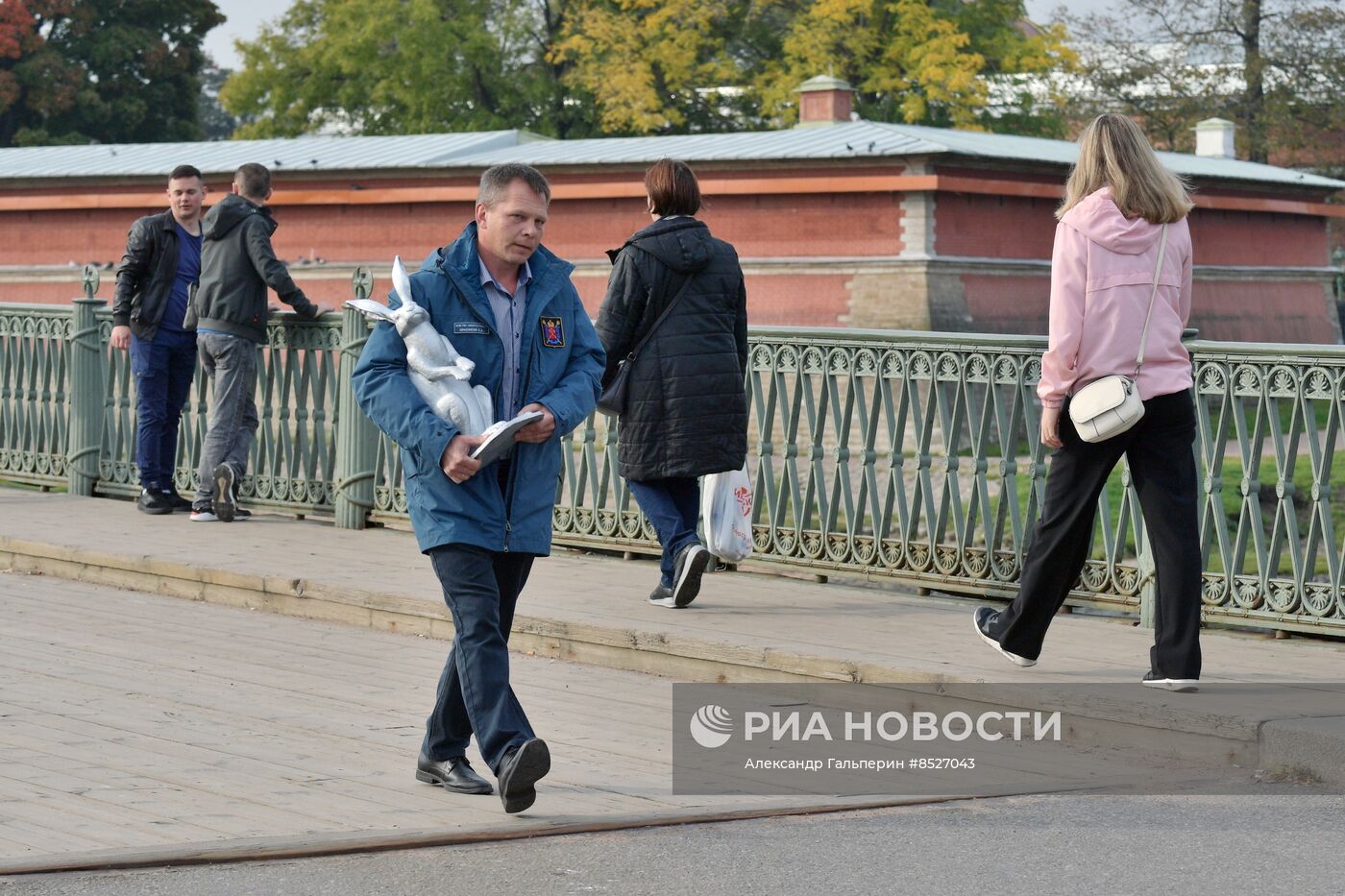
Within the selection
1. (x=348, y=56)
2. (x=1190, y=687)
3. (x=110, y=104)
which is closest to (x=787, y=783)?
(x=1190, y=687)

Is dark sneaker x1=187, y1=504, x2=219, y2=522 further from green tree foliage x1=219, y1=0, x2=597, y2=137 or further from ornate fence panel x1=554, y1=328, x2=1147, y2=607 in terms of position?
green tree foliage x1=219, y1=0, x2=597, y2=137

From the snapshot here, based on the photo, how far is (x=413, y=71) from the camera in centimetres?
6084

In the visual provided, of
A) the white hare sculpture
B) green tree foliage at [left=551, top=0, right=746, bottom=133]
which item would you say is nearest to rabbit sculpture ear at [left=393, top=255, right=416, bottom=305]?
the white hare sculpture

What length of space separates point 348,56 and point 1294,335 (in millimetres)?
29347

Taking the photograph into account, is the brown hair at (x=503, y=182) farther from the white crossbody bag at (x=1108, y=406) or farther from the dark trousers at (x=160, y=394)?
the dark trousers at (x=160, y=394)

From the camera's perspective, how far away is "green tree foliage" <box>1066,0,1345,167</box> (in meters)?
54.2

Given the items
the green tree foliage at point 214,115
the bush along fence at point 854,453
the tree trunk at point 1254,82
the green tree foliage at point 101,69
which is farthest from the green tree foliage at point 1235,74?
the green tree foliage at point 214,115

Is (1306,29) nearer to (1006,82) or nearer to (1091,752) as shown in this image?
(1006,82)

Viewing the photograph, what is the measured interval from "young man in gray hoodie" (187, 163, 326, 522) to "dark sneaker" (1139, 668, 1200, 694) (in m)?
5.85

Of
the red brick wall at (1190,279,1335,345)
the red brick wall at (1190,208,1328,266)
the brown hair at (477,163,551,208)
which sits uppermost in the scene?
the red brick wall at (1190,208,1328,266)

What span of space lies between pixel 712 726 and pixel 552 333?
1.77 m

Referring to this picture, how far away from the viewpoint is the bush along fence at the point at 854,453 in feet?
26.2

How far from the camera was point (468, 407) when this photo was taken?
5457mm

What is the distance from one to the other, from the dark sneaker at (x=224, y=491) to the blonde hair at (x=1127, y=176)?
6.25 meters
